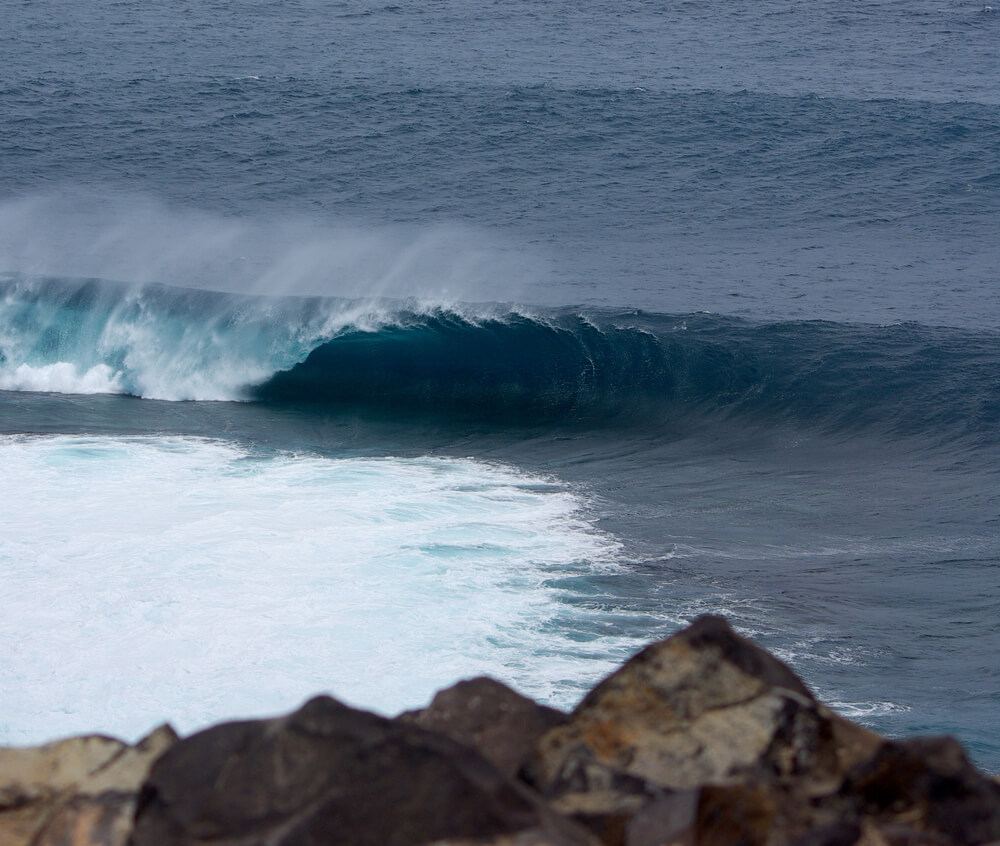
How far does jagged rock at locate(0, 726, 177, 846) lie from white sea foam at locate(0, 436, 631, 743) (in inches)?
144

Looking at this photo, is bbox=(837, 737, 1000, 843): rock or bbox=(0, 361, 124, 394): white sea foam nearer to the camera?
bbox=(837, 737, 1000, 843): rock

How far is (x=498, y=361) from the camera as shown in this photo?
18109 mm

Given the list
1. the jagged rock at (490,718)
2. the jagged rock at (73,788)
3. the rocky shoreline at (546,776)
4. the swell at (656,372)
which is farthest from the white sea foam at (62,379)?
the jagged rock at (490,718)

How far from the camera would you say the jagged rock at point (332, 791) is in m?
2.62

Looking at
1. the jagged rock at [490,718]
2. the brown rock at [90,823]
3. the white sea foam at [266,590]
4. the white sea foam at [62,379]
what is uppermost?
the white sea foam at [62,379]

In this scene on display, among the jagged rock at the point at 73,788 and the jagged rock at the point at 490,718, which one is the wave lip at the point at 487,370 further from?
the jagged rock at the point at 73,788

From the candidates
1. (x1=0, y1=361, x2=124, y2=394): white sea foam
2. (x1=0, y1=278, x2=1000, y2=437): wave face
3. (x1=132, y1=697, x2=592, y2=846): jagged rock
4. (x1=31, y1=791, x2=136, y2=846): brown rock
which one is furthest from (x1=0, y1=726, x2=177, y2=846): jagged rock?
(x1=0, y1=361, x2=124, y2=394): white sea foam

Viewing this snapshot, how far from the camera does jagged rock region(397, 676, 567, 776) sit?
3318 millimetres

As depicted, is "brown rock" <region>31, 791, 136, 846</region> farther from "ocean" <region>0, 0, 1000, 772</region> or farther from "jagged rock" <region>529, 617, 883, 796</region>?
"ocean" <region>0, 0, 1000, 772</region>

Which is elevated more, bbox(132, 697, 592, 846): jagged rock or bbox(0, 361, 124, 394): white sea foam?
bbox(0, 361, 124, 394): white sea foam

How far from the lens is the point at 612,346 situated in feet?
59.9

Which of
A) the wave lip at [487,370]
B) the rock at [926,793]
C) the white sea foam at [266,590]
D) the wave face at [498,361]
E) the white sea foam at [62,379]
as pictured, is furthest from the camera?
the white sea foam at [62,379]

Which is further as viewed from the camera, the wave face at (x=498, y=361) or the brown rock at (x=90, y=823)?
the wave face at (x=498, y=361)

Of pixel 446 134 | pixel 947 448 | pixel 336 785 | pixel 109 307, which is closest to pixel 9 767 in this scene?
pixel 336 785
